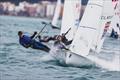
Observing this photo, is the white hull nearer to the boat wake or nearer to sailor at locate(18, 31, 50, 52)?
the boat wake

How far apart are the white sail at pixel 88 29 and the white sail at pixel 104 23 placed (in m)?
0.16

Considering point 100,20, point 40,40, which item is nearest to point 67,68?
point 100,20

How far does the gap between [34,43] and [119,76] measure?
4728 millimetres

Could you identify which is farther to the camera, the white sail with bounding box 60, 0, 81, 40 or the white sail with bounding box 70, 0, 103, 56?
the white sail with bounding box 60, 0, 81, 40

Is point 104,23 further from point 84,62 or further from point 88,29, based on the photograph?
point 84,62

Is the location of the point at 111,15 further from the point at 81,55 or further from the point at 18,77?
the point at 18,77

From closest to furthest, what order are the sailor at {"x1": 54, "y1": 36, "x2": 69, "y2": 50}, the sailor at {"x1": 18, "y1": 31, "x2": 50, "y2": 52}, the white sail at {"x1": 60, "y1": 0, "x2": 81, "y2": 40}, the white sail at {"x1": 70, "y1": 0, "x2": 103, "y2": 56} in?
the white sail at {"x1": 70, "y1": 0, "x2": 103, "y2": 56}, the sailor at {"x1": 54, "y1": 36, "x2": 69, "y2": 50}, the sailor at {"x1": 18, "y1": 31, "x2": 50, "y2": 52}, the white sail at {"x1": 60, "y1": 0, "x2": 81, "y2": 40}

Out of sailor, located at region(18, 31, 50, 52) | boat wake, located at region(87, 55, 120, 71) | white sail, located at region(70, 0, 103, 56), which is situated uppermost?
white sail, located at region(70, 0, 103, 56)

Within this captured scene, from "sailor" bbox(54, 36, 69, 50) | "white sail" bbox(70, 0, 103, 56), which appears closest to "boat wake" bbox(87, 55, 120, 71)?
"white sail" bbox(70, 0, 103, 56)

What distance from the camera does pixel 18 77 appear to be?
585 inches

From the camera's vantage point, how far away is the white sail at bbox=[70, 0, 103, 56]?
57.8ft

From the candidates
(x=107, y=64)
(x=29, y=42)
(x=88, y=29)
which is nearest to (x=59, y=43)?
(x=29, y=42)

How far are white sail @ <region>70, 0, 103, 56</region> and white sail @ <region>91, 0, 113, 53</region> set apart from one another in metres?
0.16

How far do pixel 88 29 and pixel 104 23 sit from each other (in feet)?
Result: 1.86
